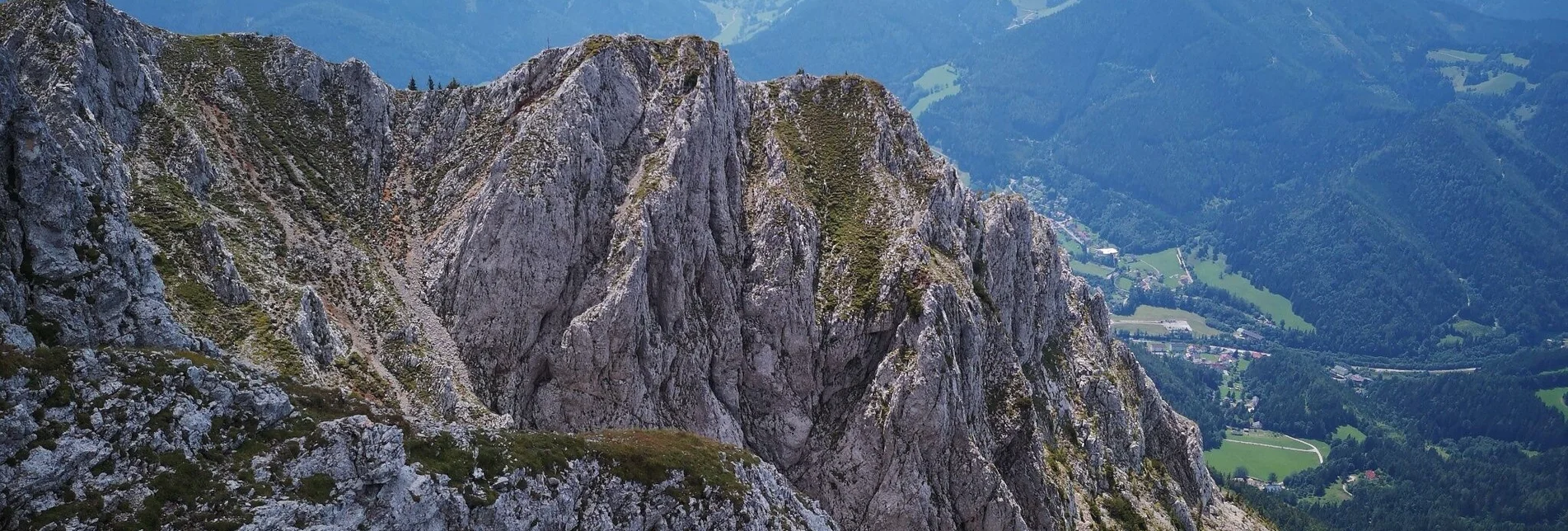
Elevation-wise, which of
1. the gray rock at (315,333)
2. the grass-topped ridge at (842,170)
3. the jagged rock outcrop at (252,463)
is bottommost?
the jagged rock outcrop at (252,463)

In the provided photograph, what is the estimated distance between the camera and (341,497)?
40.4 metres

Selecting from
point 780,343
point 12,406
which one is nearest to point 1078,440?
point 780,343

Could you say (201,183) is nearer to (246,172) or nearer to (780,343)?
(246,172)

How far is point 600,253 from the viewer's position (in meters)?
84.0

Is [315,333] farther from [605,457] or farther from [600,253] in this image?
[605,457]

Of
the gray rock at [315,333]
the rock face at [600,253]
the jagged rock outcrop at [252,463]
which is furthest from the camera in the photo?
the rock face at [600,253]

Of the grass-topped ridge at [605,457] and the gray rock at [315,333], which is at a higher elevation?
the gray rock at [315,333]

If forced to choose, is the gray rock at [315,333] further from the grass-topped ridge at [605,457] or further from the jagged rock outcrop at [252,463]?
the grass-topped ridge at [605,457]

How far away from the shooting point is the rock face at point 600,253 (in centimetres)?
6888

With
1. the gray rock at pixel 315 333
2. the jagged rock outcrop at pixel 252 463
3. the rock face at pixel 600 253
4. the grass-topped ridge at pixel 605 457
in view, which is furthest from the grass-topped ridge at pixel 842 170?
the jagged rock outcrop at pixel 252 463

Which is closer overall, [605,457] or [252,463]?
[252,463]

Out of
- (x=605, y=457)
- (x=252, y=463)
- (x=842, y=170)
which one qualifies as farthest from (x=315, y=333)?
(x=842, y=170)

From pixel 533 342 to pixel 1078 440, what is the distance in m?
61.4

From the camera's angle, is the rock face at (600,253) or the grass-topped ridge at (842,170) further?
the grass-topped ridge at (842,170)
